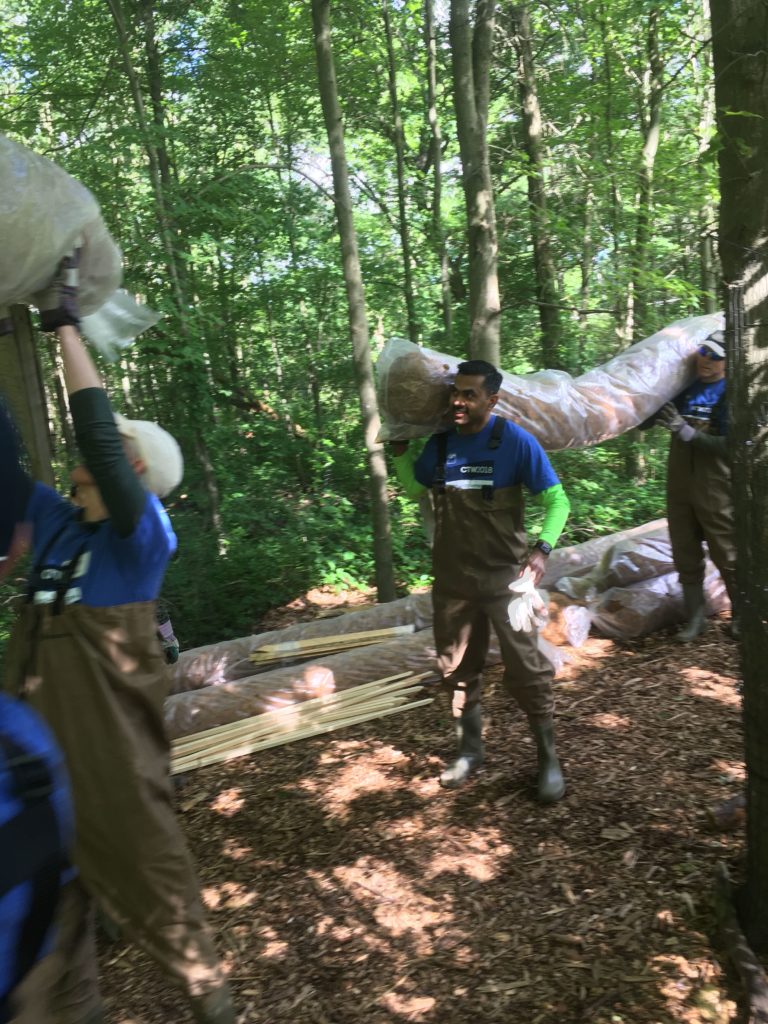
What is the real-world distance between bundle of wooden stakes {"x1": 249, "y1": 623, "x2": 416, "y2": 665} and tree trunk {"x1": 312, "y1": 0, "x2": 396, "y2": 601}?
3.99 ft

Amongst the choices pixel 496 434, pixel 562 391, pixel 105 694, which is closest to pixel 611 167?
pixel 562 391

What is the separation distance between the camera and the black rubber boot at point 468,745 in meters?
3.85

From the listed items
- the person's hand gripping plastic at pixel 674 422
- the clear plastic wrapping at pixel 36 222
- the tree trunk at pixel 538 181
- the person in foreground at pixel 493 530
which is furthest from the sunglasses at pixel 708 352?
the tree trunk at pixel 538 181

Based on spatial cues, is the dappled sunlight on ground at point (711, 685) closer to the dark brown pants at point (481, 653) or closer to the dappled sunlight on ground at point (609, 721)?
the dappled sunlight on ground at point (609, 721)

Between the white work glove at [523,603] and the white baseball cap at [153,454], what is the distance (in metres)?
1.78

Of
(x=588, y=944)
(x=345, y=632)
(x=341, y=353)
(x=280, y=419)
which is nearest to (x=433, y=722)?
(x=345, y=632)

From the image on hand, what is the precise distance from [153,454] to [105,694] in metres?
0.79

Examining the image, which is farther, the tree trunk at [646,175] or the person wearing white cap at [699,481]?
the tree trunk at [646,175]

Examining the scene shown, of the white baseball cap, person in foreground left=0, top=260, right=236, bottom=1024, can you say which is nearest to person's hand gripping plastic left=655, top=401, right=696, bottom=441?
the white baseball cap

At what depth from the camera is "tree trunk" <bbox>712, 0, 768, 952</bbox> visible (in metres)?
2.04

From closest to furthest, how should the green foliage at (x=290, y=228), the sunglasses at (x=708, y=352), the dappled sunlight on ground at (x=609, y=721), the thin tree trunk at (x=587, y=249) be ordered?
the dappled sunlight on ground at (x=609, y=721) → the sunglasses at (x=708, y=352) → the green foliage at (x=290, y=228) → the thin tree trunk at (x=587, y=249)

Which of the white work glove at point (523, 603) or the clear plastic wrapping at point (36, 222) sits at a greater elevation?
the clear plastic wrapping at point (36, 222)

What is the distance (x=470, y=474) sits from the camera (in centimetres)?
356

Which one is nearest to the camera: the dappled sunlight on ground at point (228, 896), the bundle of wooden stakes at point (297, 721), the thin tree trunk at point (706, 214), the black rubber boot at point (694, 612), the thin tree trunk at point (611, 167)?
the dappled sunlight on ground at point (228, 896)
